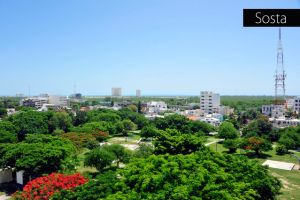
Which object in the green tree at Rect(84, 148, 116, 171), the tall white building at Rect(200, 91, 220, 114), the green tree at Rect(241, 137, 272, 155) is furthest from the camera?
the tall white building at Rect(200, 91, 220, 114)

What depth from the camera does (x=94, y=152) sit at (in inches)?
907

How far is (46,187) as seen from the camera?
13.2 metres

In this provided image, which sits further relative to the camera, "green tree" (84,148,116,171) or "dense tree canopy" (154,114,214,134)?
"dense tree canopy" (154,114,214,134)

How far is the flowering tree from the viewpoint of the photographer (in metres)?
13.0

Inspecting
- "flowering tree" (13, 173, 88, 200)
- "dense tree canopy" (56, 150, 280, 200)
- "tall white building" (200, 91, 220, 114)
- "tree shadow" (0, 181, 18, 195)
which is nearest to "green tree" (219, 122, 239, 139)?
"dense tree canopy" (56, 150, 280, 200)

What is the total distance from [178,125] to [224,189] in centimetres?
3334

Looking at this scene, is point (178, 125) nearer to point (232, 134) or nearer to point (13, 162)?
point (232, 134)

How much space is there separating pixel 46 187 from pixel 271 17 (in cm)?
1194

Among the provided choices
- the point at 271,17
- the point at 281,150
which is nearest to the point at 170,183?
the point at 271,17

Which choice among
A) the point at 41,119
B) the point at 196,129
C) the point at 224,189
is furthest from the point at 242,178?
the point at 41,119

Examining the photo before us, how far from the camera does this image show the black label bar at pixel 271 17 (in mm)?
4621

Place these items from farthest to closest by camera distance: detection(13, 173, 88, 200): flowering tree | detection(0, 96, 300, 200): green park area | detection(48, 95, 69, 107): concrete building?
detection(48, 95, 69, 107): concrete building
detection(13, 173, 88, 200): flowering tree
detection(0, 96, 300, 200): green park area

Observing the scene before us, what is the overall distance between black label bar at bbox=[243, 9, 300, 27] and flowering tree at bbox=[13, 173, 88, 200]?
419 inches

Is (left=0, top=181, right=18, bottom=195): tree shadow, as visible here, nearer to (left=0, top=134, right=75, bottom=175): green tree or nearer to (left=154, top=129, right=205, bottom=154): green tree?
(left=0, top=134, right=75, bottom=175): green tree
